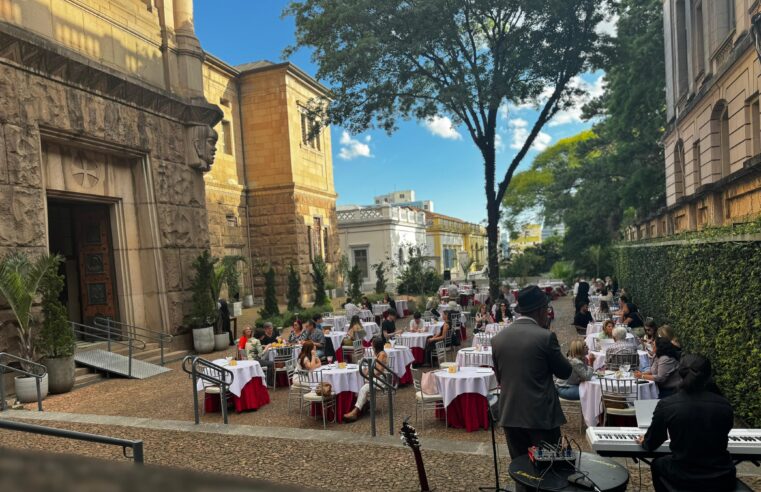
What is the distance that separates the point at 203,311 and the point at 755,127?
17.4m

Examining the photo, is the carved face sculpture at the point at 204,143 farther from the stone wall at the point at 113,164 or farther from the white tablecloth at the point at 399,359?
the white tablecloth at the point at 399,359

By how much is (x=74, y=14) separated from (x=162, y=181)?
4832 mm

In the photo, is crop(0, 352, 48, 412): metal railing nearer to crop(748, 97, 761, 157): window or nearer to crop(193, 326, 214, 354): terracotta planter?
crop(193, 326, 214, 354): terracotta planter

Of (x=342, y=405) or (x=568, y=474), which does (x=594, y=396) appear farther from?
(x=568, y=474)

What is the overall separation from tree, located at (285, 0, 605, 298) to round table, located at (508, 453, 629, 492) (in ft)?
49.8

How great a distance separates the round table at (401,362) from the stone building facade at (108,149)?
7.85 meters

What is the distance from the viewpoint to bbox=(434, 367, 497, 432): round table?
25.7 feet

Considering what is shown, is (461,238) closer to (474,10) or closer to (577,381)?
(474,10)

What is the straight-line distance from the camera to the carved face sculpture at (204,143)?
678 inches

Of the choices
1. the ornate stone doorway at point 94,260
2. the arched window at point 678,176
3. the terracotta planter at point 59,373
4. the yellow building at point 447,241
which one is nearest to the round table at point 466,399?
the terracotta planter at point 59,373

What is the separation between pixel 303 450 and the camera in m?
6.82

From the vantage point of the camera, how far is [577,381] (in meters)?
7.59

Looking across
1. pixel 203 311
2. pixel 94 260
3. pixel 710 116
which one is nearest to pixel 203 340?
pixel 203 311

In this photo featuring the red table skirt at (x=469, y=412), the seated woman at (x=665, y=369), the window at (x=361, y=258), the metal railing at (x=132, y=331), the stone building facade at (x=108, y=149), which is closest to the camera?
the seated woman at (x=665, y=369)
